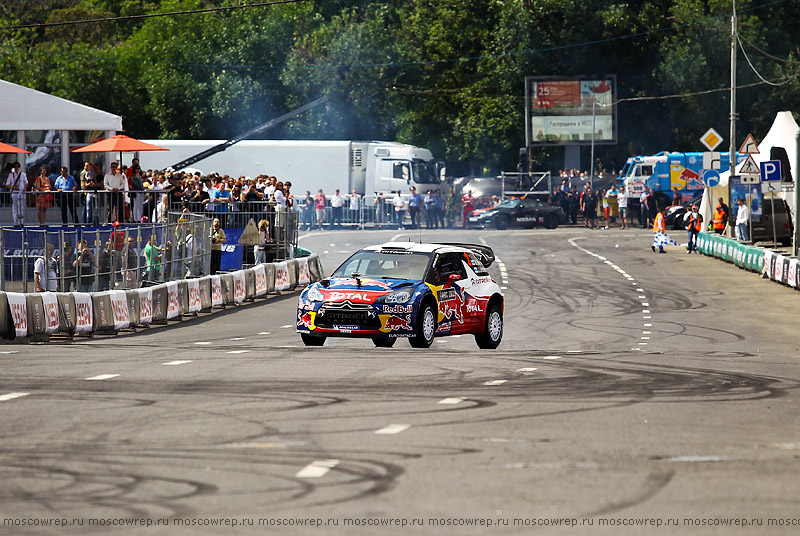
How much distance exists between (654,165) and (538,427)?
47.1 metres

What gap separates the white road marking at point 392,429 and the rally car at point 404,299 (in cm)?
702

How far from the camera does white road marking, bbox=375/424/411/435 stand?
31.0ft

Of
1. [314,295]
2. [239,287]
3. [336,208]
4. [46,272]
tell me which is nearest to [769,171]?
[239,287]

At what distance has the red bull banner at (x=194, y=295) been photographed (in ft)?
78.4

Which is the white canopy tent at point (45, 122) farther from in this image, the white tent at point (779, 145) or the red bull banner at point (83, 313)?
the white tent at point (779, 145)

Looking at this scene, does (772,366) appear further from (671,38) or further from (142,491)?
(671,38)

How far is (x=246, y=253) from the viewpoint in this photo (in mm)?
29984

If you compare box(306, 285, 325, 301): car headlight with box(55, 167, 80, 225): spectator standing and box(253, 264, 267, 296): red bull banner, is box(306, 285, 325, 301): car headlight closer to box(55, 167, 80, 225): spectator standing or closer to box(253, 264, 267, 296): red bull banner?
box(253, 264, 267, 296): red bull banner

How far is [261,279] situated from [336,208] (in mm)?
26859

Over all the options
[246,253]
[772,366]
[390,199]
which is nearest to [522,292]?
[246,253]

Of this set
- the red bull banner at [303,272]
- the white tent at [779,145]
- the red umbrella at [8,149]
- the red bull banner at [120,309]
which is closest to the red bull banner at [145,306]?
the red bull banner at [120,309]

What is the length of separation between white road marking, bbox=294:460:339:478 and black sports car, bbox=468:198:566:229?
46459mm

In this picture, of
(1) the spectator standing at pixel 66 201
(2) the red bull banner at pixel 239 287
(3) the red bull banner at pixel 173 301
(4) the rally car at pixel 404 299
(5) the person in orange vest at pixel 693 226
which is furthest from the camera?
(5) the person in orange vest at pixel 693 226

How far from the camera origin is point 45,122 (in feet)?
107
